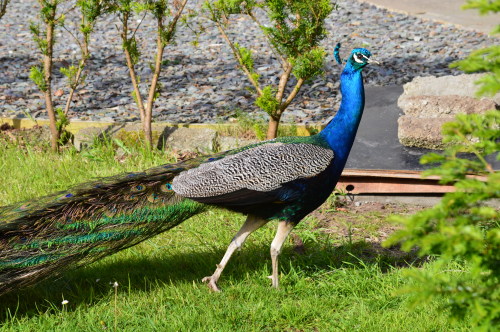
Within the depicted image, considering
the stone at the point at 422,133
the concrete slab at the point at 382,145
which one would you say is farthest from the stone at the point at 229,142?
the stone at the point at 422,133

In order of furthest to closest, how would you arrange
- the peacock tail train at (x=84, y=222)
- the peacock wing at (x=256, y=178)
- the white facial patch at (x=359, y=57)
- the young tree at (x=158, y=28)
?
the young tree at (x=158, y=28) < the white facial patch at (x=359, y=57) < the peacock wing at (x=256, y=178) < the peacock tail train at (x=84, y=222)

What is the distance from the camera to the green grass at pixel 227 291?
10.3ft

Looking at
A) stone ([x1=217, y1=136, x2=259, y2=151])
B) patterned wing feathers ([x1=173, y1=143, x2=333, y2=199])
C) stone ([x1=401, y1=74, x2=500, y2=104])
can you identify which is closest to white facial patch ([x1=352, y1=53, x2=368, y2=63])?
patterned wing feathers ([x1=173, y1=143, x2=333, y2=199])

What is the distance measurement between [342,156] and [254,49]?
491cm

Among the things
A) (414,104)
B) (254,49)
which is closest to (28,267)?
(414,104)

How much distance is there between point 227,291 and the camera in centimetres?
347

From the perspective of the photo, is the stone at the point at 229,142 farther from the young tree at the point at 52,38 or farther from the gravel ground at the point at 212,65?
the young tree at the point at 52,38

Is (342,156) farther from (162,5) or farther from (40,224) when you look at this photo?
(162,5)

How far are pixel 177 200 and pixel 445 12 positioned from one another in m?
7.57

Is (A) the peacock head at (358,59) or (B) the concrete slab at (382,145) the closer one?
(A) the peacock head at (358,59)

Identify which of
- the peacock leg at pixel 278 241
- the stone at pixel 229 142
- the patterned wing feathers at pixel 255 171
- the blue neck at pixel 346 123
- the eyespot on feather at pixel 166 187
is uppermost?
the blue neck at pixel 346 123

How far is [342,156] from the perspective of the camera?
345cm

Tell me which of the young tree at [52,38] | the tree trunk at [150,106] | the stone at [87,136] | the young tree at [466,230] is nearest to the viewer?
the young tree at [466,230]

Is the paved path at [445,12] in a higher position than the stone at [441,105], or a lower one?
higher
